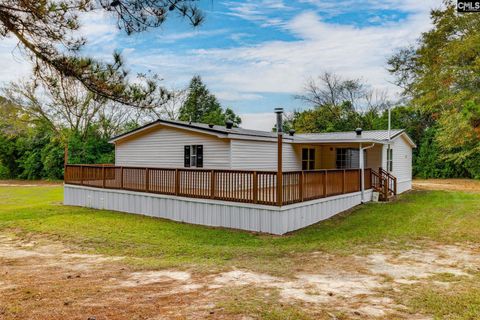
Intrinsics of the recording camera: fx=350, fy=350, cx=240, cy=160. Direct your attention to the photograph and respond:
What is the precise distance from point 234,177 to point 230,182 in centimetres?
20

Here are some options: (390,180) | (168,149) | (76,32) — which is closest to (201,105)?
(168,149)

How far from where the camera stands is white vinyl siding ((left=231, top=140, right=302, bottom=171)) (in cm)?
1373

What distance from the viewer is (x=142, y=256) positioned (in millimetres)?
7176

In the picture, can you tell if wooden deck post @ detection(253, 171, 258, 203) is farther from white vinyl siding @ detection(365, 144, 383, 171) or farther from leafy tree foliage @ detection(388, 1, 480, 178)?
white vinyl siding @ detection(365, 144, 383, 171)

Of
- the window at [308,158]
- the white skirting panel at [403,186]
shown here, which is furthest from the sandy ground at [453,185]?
the window at [308,158]

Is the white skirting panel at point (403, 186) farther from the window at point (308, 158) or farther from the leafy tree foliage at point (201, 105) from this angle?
the leafy tree foliage at point (201, 105)

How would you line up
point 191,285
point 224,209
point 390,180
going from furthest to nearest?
point 390,180, point 224,209, point 191,285

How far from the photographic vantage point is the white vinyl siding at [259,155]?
45.0 feet

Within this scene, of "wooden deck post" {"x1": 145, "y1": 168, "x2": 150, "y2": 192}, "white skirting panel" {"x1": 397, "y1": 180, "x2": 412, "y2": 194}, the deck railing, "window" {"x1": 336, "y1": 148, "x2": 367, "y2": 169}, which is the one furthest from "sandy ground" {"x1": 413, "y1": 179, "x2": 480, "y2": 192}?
"wooden deck post" {"x1": 145, "y1": 168, "x2": 150, "y2": 192}

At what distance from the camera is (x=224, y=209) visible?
10.4 meters

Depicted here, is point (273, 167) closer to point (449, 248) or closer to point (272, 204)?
point (272, 204)

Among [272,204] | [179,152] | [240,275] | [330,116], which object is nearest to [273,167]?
[179,152]

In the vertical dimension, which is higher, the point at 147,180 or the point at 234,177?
the point at 234,177

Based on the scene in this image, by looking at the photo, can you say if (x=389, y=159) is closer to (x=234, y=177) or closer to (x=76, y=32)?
(x=234, y=177)
